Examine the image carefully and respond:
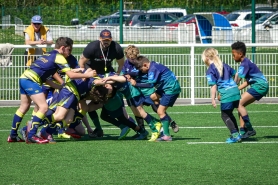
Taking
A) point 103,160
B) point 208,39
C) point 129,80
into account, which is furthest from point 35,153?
point 208,39

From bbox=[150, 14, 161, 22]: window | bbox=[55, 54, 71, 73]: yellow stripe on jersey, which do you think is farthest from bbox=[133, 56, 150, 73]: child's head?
bbox=[150, 14, 161, 22]: window

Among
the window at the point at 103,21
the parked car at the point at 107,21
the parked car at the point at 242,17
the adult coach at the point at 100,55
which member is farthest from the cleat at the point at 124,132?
the parked car at the point at 242,17

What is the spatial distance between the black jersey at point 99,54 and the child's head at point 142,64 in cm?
127

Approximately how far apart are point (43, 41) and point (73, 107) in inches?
176

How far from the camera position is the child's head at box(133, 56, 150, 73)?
10.7m

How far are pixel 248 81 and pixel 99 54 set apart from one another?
260 centimetres

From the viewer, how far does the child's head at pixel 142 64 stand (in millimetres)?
10711

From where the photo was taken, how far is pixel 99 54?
11953 millimetres

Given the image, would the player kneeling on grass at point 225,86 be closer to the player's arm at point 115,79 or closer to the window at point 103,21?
the player's arm at point 115,79

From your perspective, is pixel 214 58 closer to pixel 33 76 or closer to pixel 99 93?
pixel 99 93

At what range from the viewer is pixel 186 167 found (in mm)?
8492

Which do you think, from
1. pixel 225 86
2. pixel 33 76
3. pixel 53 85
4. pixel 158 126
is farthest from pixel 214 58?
pixel 33 76

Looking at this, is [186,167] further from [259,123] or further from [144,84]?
[259,123]

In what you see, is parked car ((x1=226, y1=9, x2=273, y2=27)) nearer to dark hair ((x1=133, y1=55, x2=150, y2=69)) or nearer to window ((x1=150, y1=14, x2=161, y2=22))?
window ((x1=150, y1=14, x2=161, y2=22))
